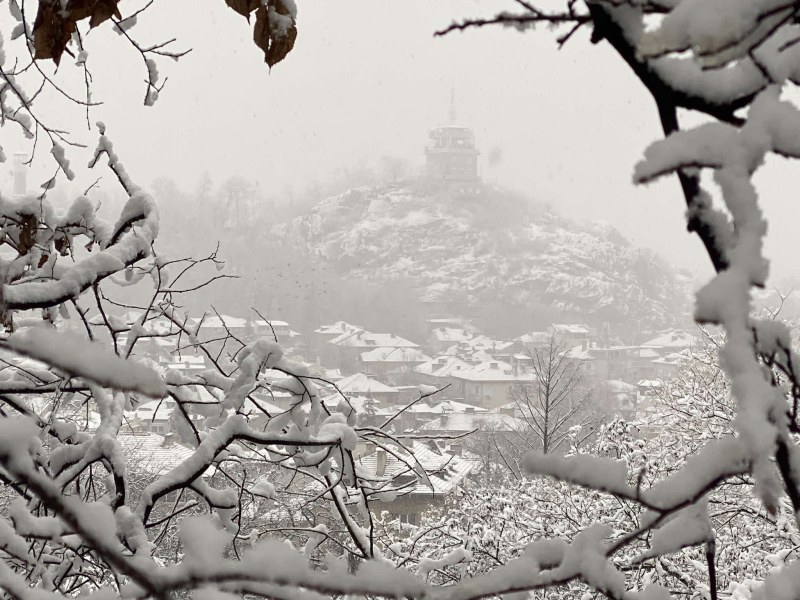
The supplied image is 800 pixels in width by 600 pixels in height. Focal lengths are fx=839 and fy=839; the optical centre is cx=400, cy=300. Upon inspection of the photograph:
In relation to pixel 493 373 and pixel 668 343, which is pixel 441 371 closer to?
pixel 493 373

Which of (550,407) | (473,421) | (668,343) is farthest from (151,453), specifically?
(668,343)

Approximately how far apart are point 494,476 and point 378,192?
69323 millimetres

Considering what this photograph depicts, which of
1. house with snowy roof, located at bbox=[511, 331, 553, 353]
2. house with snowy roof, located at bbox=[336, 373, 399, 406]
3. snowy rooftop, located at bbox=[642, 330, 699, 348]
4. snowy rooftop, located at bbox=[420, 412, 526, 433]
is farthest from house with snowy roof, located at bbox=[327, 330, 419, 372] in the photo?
snowy rooftop, located at bbox=[642, 330, 699, 348]

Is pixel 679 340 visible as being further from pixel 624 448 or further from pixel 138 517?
pixel 138 517

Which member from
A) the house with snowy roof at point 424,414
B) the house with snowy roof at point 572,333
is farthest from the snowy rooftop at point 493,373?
the house with snowy roof at point 572,333

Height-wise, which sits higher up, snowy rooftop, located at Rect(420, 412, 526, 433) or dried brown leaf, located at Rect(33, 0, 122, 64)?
snowy rooftop, located at Rect(420, 412, 526, 433)

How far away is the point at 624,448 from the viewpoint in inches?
372

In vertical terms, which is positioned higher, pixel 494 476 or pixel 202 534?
pixel 494 476

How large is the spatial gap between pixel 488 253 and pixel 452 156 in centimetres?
1522

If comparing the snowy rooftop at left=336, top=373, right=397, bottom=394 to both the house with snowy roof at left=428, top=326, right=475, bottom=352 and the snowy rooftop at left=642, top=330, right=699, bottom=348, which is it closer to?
the house with snowy roof at left=428, top=326, right=475, bottom=352

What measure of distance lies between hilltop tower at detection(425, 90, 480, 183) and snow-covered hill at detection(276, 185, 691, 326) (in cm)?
267

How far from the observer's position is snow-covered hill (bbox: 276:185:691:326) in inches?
2709

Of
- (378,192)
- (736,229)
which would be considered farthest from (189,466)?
(378,192)

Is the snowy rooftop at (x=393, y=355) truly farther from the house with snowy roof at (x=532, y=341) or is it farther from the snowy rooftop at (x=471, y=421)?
the snowy rooftop at (x=471, y=421)
